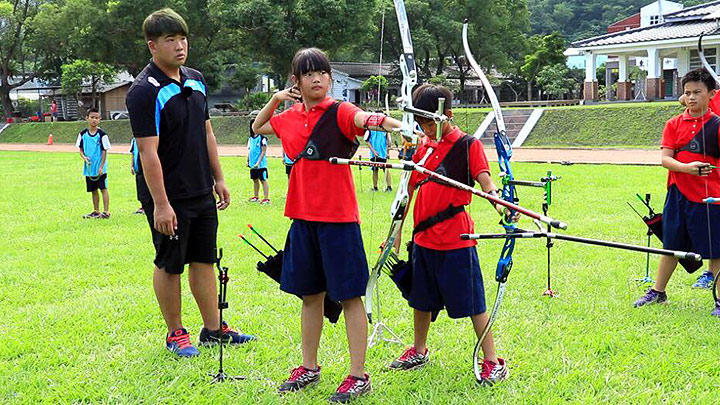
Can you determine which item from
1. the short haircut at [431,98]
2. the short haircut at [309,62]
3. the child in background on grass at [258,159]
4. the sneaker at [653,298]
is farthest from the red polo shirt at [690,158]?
the child in background on grass at [258,159]

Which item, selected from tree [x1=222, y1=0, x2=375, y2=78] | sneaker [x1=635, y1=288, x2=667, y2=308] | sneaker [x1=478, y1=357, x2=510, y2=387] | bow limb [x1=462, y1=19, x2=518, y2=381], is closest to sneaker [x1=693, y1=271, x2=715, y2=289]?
sneaker [x1=635, y1=288, x2=667, y2=308]

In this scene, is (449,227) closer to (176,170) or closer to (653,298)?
(176,170)

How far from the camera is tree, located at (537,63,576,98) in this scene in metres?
42.6

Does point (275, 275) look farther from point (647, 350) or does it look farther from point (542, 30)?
point (542, 30)

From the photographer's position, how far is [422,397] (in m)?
3.77

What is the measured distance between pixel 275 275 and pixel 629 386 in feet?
7.03

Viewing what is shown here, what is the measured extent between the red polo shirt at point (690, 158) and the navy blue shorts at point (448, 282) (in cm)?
→ 231

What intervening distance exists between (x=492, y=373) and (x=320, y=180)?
1482 millimetres

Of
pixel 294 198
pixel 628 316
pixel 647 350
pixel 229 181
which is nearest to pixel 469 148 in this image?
pixel 294 198

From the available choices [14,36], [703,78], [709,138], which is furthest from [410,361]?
[14,36]

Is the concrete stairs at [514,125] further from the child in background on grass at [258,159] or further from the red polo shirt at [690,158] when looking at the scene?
the red polo shirt at [690,158]

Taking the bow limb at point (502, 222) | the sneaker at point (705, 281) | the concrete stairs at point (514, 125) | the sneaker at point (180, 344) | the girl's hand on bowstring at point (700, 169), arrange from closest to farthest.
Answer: the bow limb at point (502, 222)
the sneaker at point (180, 344)
the girl's hand on bowstring at point (700, 169)
the sneaker at point (705, 281)
the concrete stairs at point (514, 125)

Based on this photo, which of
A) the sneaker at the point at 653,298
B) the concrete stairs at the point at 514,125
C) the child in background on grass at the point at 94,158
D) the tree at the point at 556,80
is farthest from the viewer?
the tree at the point at 556,80

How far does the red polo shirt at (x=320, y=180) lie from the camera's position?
359cm
